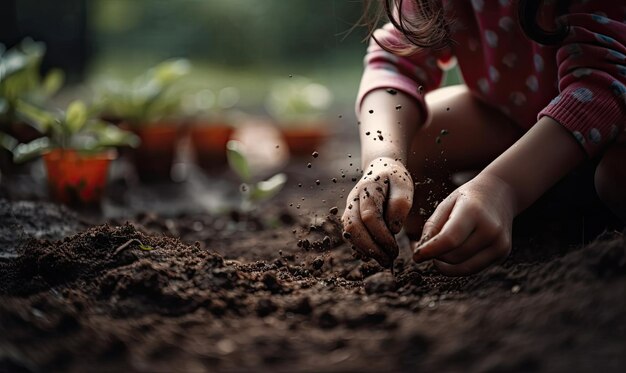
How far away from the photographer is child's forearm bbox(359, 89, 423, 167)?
1409mm

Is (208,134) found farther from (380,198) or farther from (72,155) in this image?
(380,198)

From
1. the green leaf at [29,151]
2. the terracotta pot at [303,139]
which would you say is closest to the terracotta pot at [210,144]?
the terracotta pot at [303,139]

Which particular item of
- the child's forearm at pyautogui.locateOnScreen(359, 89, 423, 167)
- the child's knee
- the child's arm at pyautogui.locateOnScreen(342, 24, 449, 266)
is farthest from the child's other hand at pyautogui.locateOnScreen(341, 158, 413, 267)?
the child's knee

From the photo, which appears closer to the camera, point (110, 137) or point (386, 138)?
point (386, 138)

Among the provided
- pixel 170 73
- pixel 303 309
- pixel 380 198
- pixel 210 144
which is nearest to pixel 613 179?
pixel 380 198

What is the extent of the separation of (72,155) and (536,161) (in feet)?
4.78

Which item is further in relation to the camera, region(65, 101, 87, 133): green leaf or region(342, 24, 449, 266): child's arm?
region(65, 101, 87, 133): green leaf

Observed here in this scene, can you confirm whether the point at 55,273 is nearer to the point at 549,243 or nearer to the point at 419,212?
the point at 419,212

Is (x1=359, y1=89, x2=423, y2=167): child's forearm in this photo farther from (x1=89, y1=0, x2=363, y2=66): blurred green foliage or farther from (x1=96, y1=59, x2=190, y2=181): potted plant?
(x1=89, y1=0, x2=363, y2=66): blurred green foliage

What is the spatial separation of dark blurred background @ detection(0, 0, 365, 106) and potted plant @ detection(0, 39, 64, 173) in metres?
3.41

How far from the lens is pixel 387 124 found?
58.3 inches

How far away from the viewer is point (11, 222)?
1.73 meters

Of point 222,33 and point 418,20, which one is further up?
point 222,33

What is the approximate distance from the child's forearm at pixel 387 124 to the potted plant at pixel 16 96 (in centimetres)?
129
